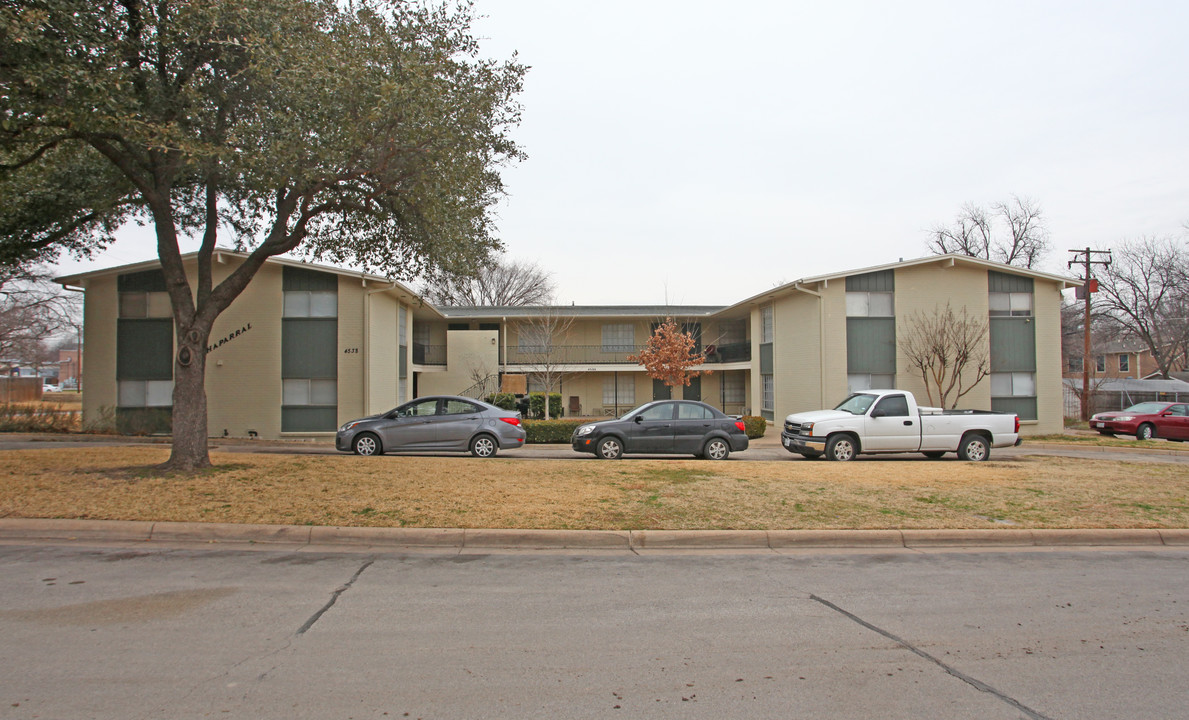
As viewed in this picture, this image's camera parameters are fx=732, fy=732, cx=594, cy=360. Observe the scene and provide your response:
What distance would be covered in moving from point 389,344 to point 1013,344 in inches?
869

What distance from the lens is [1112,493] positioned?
11195 millimetres

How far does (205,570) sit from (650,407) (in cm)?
1107

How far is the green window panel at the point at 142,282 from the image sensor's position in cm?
2281

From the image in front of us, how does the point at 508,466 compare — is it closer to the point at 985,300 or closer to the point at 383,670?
the point at 383,670

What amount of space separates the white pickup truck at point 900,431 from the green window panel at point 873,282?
30.5 ft

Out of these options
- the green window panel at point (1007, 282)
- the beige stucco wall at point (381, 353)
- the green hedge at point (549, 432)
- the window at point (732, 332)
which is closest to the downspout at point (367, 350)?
the beige stucco wall at point (381, 353)

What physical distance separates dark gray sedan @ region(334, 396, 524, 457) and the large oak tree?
4.37m

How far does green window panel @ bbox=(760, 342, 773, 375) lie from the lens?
29.1m

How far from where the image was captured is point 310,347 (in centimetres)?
2312

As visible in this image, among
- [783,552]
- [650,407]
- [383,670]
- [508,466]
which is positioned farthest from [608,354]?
[383,670]

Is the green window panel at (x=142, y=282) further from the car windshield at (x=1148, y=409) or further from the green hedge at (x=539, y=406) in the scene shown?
the car windshield at (x=1148, y=409)

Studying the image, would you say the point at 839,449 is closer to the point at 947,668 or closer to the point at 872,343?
the point at 872,343

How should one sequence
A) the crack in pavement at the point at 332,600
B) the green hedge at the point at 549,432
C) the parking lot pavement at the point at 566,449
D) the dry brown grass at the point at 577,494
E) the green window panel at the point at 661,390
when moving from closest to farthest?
1. the crack in pavement at the point at 332,600
2. the dry brown grass at the point at 577,494
3. the parking lot pavement at the point at 566,449
4. the green hedge at the point at 549,432
5. the green window panel at the point at 661,390

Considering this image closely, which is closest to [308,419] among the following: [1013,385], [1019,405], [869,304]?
[869,304]
